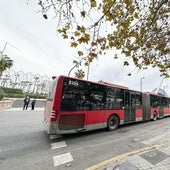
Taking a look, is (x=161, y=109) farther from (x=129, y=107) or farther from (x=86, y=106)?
(x=86, y=106)

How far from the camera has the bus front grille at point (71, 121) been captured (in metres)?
6.14

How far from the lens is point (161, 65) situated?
5.33 m

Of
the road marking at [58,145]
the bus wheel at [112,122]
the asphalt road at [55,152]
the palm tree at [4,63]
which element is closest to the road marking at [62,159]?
the asphalt road at [55,152]

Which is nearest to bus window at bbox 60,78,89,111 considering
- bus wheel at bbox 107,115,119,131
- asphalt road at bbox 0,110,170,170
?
asphalt road at bbox 0,110,170,170

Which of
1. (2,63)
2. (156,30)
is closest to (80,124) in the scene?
(156,30)

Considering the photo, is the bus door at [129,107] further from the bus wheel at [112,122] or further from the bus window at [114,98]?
the bus wheel at [112,122]

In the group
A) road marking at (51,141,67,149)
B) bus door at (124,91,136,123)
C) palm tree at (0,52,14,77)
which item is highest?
palm tree at (0,52,14,77)

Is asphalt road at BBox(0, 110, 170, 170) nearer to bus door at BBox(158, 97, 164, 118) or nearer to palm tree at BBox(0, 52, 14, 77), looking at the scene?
bus door at BBox(158, 97, 164, 118)

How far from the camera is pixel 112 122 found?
884 centimetres

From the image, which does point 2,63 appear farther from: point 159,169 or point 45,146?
point 159,169

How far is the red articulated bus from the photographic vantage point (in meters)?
6.18

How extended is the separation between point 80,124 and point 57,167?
3.00 meters

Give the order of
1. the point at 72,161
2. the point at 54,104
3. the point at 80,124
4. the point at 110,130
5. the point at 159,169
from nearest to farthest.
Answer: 1. the point at 159,169
2. the point at 72,161
3. the point at 54,104
4. the point at 80,124
5. the point at 110,130

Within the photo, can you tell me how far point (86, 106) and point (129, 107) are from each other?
4153mm
